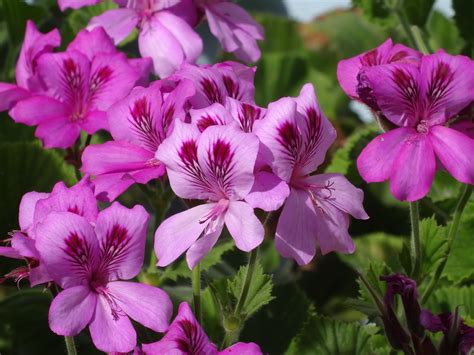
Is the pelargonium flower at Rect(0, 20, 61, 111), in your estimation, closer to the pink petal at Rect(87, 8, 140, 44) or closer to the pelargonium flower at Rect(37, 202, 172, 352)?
the pink petal at Rect(87, 8, 140, 44)

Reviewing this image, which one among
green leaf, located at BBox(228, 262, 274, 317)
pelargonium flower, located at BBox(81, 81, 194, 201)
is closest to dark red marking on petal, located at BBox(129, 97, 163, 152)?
pelargonium flower, located at BBox(81, 81, 194, 201)

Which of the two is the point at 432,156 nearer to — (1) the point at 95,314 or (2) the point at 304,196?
(2) the point at 304,196

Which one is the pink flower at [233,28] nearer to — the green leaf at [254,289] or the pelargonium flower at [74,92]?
the pelargonium flower at [74,92]

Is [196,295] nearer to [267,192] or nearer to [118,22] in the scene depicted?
[267,192]

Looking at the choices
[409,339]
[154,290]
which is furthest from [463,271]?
[154,290]

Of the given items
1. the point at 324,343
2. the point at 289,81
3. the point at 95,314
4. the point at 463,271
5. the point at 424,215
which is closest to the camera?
the point at 95,314

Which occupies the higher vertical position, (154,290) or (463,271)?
(154,290)

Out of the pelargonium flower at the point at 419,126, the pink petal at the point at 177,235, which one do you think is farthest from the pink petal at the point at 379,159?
the pink petal at the point at 177,235
